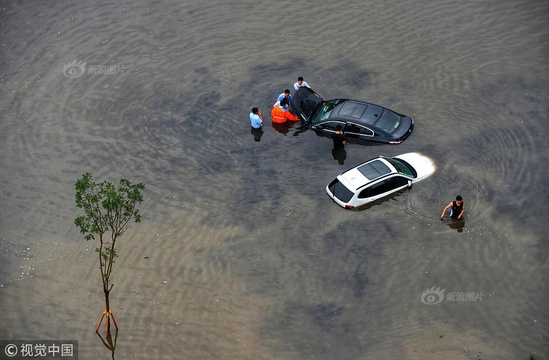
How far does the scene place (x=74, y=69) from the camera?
35.0 metres

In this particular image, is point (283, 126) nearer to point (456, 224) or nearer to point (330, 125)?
point (330, 125)

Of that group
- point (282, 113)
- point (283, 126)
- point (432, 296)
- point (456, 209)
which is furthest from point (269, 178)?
point (432, 296)

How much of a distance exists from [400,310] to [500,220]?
5254 millimetres

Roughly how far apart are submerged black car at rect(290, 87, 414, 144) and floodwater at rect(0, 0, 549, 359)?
0.59 m

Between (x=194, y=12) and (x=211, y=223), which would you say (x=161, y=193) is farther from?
(x=194, y=12)

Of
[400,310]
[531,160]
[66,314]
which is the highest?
[531,160]

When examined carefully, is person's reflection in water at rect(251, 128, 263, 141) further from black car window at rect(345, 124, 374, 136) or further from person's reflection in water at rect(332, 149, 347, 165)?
black car window at rect(345, 124, 374, 136)

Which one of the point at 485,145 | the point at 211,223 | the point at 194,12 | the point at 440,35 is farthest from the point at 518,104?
the point at 194,12

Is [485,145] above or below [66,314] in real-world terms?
above

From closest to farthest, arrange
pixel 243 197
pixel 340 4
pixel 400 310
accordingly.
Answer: pixel 400 310, pixel 243 197, pixel 340 4

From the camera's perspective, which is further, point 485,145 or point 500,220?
point 485,145

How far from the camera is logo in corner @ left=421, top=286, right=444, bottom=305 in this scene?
79.5ft

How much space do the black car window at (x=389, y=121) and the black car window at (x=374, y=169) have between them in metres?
2.39

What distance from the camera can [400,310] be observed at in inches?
949
